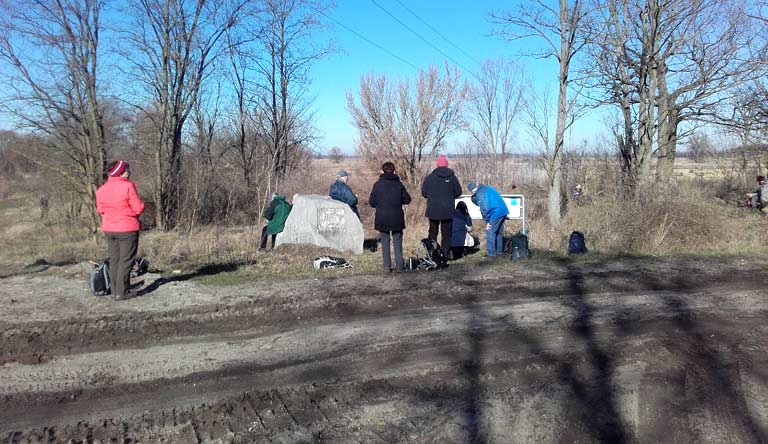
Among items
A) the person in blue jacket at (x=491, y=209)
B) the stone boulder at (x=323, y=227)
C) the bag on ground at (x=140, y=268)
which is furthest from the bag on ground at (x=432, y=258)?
the bag on ground at (x=140, y=268)

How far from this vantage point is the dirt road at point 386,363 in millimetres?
3727

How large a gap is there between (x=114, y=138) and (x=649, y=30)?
16.3m

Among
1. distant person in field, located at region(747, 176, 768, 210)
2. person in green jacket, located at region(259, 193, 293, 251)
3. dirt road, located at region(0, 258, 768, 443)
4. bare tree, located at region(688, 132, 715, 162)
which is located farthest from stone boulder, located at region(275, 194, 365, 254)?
bare tree, located at region(688, 132, 715, 162)

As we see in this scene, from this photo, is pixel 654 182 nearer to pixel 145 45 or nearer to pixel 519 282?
pixel 519 282

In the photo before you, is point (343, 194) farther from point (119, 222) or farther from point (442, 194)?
point (119, 222)

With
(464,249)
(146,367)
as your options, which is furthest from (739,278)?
(146,367)

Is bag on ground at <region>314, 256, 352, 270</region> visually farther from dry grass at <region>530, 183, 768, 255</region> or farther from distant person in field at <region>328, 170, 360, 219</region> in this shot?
dry grass at <region>530, 183, 768, 255</region>

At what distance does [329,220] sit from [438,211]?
113 inches

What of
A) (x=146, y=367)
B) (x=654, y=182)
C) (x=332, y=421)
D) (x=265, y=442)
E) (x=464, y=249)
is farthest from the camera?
(x=654, y=182)

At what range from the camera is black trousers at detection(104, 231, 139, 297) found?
680cm

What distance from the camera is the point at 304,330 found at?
5.77m

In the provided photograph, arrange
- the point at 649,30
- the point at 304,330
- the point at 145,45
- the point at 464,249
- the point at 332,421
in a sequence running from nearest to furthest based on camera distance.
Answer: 1. the point at 332,421
2. the point at 304,330
3. the point at 464,249
4. the point at 649,30
5. the point at 145,45

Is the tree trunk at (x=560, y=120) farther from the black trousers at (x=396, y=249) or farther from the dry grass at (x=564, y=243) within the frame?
the black trousers at (x=396, y=249)

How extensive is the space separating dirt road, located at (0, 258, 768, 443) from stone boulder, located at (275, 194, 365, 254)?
11.7ft
